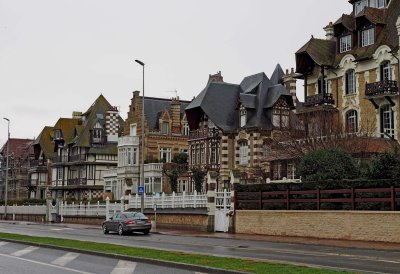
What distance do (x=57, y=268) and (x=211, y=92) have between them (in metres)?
43.6

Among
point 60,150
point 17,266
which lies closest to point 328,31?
point 17,266

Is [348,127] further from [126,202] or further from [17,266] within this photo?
[17,266]

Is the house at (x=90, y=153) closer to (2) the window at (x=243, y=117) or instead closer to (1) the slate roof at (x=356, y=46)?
(2) the window at (x=243, y=117)

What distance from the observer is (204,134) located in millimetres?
57531

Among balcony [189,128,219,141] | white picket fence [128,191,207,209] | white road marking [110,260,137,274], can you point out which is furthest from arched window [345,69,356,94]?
white road marking [110,260,137,274]

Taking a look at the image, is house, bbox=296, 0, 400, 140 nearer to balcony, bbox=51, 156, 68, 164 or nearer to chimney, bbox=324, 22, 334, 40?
chimney, bbox=324, 22, 334, 40

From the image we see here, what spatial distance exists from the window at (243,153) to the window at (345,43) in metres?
12.8

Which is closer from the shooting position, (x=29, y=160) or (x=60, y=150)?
(x=60, y=150)

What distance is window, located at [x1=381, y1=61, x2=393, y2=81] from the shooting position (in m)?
41.7

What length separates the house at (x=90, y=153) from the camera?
3137 inches

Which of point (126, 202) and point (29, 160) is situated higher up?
point (29, 160)

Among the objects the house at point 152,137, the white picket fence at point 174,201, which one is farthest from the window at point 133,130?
the white picket fence at point 174,201

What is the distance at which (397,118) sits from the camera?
41.2 meters

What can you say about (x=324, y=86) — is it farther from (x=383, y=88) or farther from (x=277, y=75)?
(x=277, y=75)
